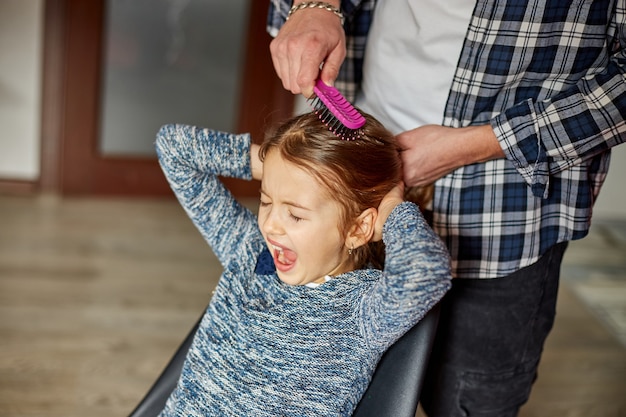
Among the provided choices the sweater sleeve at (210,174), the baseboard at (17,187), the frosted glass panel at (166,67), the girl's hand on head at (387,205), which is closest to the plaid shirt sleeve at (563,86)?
the girl's hand on head at (387,205)

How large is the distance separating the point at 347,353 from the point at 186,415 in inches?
10.6

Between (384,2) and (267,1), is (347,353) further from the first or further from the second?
(267,1)

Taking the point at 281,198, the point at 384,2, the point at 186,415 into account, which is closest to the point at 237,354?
the point at 186,415

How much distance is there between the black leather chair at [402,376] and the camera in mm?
1159

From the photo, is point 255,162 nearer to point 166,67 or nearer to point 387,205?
point 387,205

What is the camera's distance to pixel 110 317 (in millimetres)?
2572

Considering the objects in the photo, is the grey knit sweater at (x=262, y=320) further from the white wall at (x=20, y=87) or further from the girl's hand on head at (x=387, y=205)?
the white wall at (x=20, y=87)

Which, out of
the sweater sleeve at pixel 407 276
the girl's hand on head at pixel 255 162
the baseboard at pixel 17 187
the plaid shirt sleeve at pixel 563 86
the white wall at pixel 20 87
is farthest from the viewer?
the baseboard at pixel 17 187

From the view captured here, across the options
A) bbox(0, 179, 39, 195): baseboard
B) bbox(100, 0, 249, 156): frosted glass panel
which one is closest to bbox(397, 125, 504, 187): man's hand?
bbox(100, 0, 249, 156): frosted glass panel

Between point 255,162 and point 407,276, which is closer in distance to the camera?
point 407,276

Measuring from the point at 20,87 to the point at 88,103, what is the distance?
0.28 m

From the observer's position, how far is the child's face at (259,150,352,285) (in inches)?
45.5

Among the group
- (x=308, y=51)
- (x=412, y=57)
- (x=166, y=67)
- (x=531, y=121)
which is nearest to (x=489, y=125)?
(x=531, y=121)

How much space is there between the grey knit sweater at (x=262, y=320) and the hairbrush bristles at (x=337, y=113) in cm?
13
